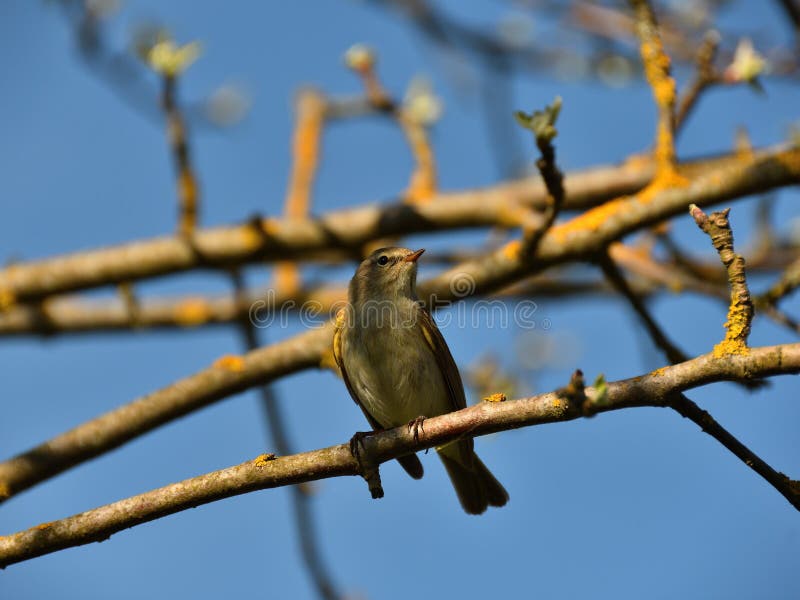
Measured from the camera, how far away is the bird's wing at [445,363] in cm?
548

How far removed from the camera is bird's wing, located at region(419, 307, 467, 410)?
18.0 ft

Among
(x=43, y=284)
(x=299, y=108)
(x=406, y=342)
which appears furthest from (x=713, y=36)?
(x=43, y=284)

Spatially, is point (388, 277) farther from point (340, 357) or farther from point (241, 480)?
point (241, 480)

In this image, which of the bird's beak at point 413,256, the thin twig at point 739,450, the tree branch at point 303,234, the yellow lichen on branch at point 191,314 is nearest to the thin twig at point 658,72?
the tree branch at point 303,234

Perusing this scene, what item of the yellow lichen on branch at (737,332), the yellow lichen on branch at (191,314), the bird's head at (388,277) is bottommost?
the yellow lichen on branch at (737,332)

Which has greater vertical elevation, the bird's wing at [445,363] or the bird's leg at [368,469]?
the bird's wing at [445,363]

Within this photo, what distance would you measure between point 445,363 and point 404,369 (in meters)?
0.33

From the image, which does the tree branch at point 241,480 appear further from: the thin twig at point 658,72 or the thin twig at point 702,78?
the thin twig at point 702,78

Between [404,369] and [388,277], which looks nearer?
[404,369]

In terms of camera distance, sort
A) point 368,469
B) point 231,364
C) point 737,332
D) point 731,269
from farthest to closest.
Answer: point 231,364 → point 368,469 → point 731,269 → point 737,332

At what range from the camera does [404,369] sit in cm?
530

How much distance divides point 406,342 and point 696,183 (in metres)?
2.06

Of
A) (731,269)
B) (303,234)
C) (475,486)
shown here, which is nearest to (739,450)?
(731,269)

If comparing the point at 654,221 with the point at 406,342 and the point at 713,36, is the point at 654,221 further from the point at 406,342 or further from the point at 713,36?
the point at 406,342
